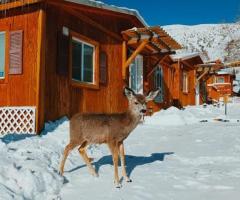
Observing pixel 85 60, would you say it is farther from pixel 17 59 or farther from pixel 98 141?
pixel 98 141

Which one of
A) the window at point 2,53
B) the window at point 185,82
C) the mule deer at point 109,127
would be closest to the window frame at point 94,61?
the window at point 2,53

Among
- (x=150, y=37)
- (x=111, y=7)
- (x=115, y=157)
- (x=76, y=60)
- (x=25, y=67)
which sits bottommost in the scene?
(x=115, y=157)

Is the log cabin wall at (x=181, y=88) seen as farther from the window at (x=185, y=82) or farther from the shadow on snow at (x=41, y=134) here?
the shadow on snow at (x=41, y=134)

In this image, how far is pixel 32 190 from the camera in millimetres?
5652

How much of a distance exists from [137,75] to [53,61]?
8.24 metres

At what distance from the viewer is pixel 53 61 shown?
1205 centimetres

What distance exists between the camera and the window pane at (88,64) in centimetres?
1401

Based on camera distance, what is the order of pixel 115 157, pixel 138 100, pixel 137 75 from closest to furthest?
pixel 115 157 → pixel 138 100 → pixel 137 75

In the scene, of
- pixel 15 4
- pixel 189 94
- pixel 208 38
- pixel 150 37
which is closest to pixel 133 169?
pixel 15 4

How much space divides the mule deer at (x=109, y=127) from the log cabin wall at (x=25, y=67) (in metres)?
4.46

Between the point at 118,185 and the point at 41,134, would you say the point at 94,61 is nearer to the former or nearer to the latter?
the point at 41,134

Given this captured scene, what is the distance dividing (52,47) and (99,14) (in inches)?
A: 150

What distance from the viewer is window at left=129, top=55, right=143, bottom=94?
19109mm

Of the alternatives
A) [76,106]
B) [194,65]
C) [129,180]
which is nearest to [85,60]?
[76,106]
